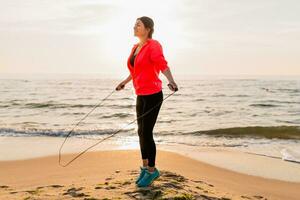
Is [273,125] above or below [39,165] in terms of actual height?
below

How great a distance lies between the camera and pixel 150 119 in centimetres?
463

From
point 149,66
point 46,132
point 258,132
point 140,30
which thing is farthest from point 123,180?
point 258,132

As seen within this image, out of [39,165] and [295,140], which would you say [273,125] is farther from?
[39,165]

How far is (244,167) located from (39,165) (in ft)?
14.1

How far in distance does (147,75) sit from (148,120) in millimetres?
537

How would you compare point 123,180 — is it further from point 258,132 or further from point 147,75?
point 258,132

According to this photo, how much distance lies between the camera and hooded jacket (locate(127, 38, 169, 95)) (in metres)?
4.41

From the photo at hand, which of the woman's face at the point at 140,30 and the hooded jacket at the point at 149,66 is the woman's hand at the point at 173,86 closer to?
the hooded jacket at the point at 149,66

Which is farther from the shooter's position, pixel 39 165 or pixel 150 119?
pixel 39 165

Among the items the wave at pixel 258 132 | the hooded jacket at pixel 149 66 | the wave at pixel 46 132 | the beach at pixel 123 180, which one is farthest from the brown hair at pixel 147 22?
the wave at pixel 258 132

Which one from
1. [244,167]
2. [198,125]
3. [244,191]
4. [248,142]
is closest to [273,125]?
[198,125]

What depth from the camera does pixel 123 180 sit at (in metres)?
5.30

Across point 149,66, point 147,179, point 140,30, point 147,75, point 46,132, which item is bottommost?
point 46,132

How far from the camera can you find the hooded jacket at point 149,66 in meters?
4.41
